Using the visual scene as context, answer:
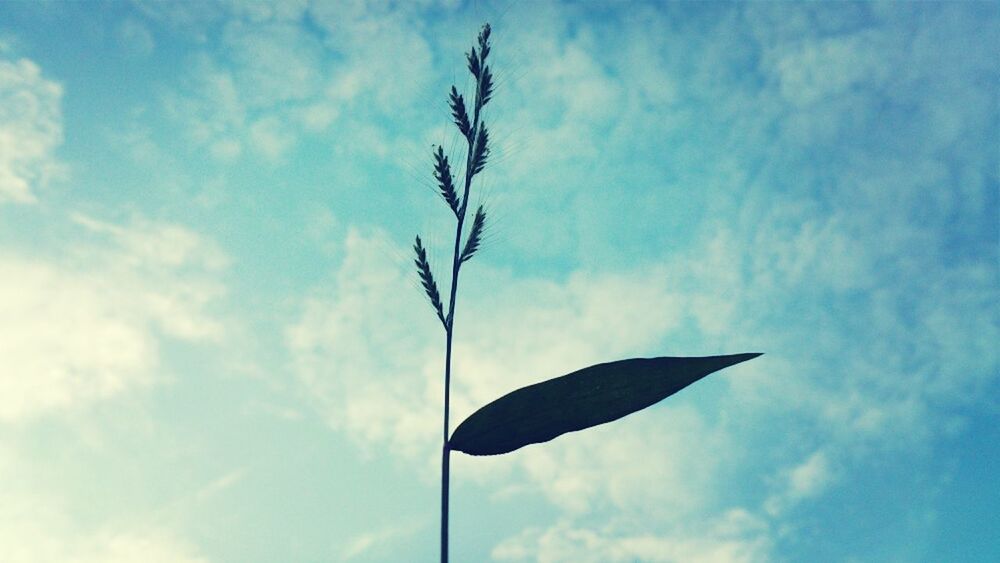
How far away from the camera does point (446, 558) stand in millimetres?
1490

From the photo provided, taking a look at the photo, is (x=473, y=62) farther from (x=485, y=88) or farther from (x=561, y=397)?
(x=561, y=397)

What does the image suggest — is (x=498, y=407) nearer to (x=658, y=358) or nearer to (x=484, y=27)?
(x=658, y=358)

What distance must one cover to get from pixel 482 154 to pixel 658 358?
2.38 feet

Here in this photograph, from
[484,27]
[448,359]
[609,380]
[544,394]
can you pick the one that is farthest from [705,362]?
[484,27]

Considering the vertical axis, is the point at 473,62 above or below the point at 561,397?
above

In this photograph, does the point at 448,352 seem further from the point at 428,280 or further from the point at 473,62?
the point at 473,62

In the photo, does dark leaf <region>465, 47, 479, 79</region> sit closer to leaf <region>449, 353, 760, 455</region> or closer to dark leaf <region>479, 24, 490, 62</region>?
dark leaf <region>479, 24, 490, 62</region>

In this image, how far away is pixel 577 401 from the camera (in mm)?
1749

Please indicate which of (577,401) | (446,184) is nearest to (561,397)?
(577,401)

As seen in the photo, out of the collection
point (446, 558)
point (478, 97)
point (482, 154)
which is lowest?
point (446, 558)

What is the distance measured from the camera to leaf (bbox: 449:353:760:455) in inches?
67.5

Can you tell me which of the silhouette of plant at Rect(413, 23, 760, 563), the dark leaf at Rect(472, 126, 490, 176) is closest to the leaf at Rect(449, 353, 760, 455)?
the silhouette of plant at Rect(413, 23, 760, 563)

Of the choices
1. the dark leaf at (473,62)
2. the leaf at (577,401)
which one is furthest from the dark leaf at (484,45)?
the leaf at (577,401)

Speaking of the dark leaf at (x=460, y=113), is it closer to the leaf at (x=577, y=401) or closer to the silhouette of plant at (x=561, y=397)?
the silhouette of plant at (x=561, y=397)
